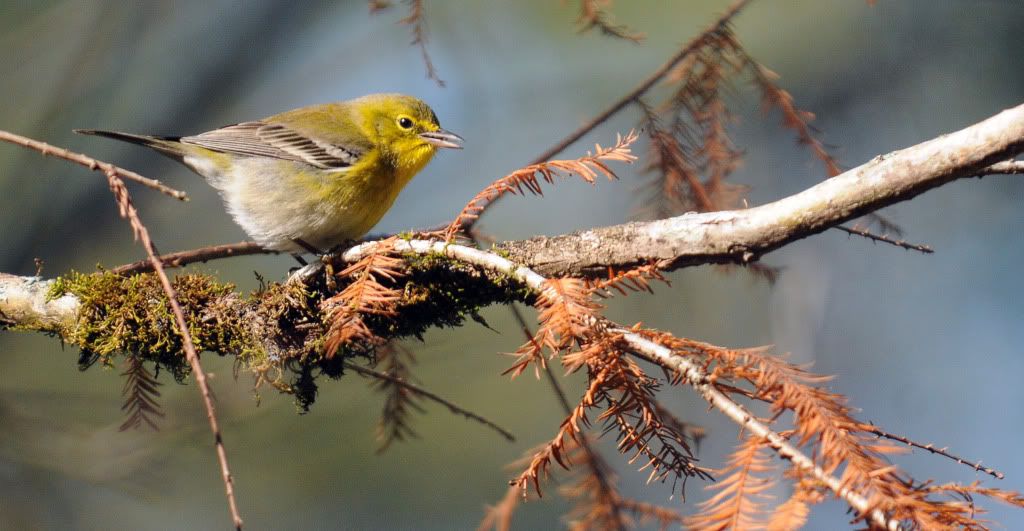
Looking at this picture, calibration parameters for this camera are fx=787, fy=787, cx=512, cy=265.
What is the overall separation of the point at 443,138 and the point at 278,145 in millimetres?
992

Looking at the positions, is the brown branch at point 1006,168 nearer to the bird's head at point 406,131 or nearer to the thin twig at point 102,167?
the thin twig at point 102,167

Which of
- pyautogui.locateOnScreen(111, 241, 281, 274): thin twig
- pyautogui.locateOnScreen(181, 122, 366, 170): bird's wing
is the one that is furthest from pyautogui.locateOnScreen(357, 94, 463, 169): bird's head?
pyautogui.locateOnScreen(111, 241, 281, 274): thin twig

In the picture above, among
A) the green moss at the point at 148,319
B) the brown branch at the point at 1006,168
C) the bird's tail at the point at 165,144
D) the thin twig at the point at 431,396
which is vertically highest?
the brown branch at the point at 1006,168

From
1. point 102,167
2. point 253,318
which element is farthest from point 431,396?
point 102,167

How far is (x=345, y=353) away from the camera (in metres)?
3.12

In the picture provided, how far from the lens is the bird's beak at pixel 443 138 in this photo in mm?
4715

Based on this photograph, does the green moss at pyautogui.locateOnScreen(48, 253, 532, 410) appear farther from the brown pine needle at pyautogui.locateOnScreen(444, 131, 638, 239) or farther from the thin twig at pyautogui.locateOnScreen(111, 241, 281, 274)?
the brown pine needle at pyautogui.locateOnScreen(444, 131, 638, 239)

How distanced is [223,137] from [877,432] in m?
4.21

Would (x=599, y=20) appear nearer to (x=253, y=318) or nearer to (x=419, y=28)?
(x=419, y=28)

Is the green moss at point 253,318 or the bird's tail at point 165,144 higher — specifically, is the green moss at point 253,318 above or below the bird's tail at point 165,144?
below

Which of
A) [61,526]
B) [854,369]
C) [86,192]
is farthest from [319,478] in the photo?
[854,369]

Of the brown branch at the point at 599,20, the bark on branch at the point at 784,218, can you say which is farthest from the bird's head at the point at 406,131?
the bark on branch at the point at 784,218

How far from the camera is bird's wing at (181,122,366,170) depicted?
14.6ft

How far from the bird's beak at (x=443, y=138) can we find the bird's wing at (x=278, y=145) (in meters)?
0.44
